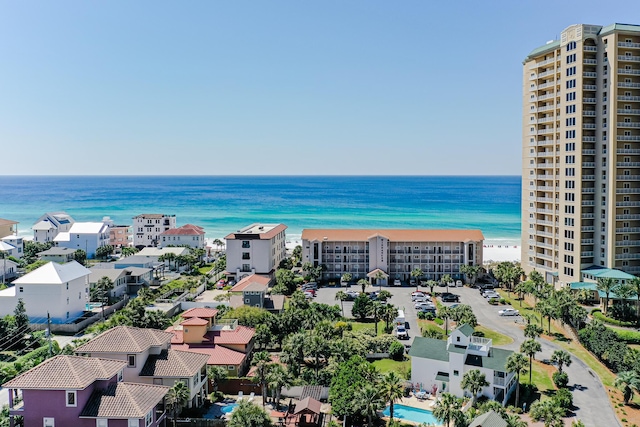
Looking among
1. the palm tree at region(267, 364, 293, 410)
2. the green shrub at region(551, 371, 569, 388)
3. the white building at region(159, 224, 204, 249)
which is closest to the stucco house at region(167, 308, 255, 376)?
the palm tree at region(267, 364, 293, 410)

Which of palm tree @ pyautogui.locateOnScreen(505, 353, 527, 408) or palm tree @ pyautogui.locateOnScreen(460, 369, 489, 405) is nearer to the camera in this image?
palm tree @ pyautogui.locateOnScreen(460, 369, 489, 405)

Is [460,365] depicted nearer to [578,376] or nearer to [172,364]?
[578,376]

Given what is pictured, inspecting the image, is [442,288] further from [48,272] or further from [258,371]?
[48,272]

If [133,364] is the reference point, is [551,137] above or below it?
above

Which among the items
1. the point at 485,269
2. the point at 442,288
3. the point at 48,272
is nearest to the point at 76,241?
the point at 48,272

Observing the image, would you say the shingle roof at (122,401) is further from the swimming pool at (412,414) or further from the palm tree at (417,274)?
the palm tree at (417,274)

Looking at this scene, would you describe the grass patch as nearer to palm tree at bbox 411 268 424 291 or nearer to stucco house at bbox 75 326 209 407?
palm tree at bbox 411 268 424 291
